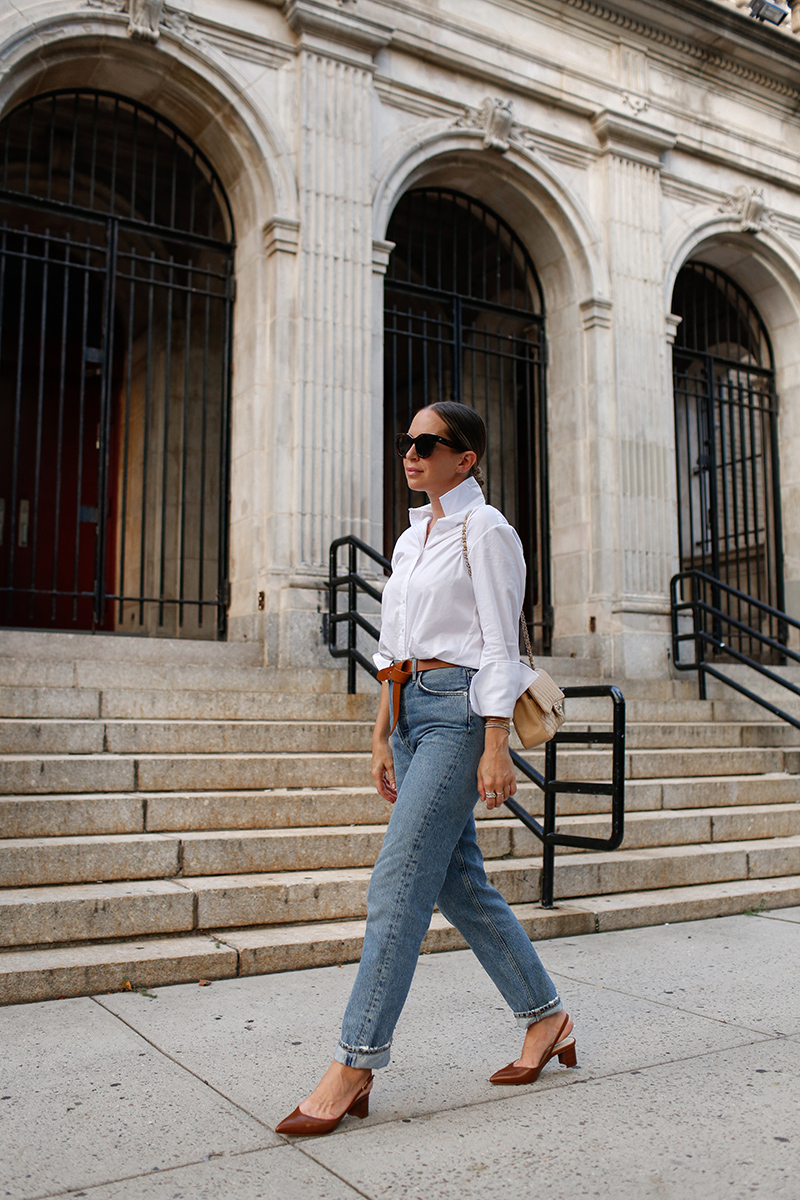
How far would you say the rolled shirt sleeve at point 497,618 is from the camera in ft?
9.05

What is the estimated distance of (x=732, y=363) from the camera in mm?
12969

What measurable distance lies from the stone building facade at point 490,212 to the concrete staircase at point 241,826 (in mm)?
2083

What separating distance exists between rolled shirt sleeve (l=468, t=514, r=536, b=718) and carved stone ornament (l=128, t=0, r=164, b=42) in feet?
25.1

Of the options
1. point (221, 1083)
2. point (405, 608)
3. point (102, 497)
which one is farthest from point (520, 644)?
point (102, 497)

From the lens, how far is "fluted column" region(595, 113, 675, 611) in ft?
35.6

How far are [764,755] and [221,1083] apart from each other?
19.5 ft

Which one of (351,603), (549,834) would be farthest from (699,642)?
(549,834)

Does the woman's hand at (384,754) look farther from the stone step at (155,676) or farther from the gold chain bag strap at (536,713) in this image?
the stone step at (155,676)

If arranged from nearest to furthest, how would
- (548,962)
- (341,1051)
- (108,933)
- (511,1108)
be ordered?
(341,1051) → (511,1108) → (108,933) → (548,962)

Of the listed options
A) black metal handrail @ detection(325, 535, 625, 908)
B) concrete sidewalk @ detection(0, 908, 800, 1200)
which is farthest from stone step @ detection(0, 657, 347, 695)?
concrete sidewalk @ detection(0, 908, 800, 1200)

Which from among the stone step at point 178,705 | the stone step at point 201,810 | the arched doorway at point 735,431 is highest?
the arched doorway at point 735,431

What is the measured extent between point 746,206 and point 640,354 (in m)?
2.82

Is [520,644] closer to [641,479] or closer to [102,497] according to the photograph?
[102,497]

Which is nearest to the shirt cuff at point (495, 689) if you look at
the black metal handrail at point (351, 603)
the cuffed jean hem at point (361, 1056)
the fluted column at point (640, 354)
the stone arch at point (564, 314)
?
the cuffed jean hem at point (361, 1056)
